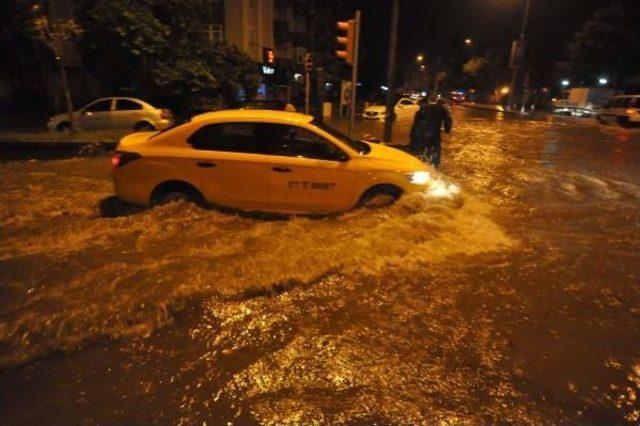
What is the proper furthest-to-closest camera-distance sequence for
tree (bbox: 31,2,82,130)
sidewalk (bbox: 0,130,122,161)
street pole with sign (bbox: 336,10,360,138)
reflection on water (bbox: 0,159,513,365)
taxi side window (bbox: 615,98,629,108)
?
taxi side window (bbox: 615,98,629,108)
tree (bbox: 31,2,82,130)
sidewalk (bbox: 0,130,122,161)
street pole with sign (bbox: 336,10,360,138)
reflection on water (bbox: 0,159,513,365)

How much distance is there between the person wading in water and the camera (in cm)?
934

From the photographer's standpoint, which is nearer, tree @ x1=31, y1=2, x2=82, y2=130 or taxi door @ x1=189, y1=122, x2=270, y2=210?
taxi door @ x1=189, y1=122, x2=270, y2=210

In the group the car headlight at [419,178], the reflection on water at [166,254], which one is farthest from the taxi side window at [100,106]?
the car headlight at [419,178]

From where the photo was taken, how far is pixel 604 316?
4.62m

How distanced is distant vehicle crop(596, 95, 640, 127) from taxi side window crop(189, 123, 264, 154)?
2588 centimetres

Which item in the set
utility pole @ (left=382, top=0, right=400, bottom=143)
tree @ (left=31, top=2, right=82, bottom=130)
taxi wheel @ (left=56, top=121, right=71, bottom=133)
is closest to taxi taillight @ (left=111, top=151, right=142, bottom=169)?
tree @ (left=31, top=2, right=82, bottom=130)

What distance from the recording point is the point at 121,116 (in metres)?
15.6

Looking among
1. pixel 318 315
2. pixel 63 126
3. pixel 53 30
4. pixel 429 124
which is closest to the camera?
pixel 318 315

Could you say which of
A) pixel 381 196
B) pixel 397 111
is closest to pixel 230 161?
pixel 381 196

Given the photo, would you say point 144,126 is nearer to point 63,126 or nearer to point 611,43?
point 63,126

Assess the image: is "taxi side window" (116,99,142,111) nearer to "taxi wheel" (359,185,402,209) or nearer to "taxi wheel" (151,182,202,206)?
"taxi wheel" (151,182,202,206)

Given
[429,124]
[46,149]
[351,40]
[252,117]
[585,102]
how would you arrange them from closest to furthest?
[252,117], [429,124], [351,40], [46,149], [585,102]

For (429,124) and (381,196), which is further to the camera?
(429,124)

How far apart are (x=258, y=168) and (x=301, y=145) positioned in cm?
65
